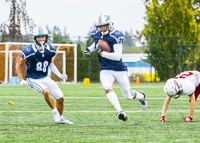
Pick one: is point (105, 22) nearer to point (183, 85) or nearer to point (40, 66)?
point (40, 66)

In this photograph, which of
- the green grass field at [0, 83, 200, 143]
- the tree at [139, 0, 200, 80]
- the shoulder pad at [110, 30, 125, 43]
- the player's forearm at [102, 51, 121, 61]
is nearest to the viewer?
the green grass field at [0, 83, 200, 143]

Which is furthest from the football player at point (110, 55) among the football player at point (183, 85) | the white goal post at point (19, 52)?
the white goal post at point (19, 52)

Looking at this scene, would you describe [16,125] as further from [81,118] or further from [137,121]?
[137,121]

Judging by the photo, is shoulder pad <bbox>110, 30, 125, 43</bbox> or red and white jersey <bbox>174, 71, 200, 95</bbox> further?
shoulder pad <bbox>110, 30, 125, 43</bbox>

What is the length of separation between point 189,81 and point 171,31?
23.7m

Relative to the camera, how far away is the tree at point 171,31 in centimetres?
2933

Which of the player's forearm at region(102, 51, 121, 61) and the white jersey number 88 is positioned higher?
the player's forearm at region(102, 51, 121, 61)

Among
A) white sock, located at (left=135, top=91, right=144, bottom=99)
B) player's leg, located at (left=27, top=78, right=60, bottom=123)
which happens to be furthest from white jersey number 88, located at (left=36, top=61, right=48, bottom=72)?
white sock, located at (left=135, top=91, right=144, bottom=99)

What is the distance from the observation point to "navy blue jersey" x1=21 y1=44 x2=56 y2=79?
23.0 ft

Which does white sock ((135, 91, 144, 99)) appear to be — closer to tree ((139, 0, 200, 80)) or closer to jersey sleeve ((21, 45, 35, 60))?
jersey sleeve ((21, 45, 35, 60))

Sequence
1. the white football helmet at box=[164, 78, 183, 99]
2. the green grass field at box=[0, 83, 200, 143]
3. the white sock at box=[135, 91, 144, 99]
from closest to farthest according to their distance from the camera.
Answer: the green grass field at box=[0, 83, 200, 143] < the white football helmet at box=[164, 78, 183, 99] < the white sock at box=[135, 91, 144, 99]

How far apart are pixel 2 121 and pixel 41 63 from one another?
1.26 m

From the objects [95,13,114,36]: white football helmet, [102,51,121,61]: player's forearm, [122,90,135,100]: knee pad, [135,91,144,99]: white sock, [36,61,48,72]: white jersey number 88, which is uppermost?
[95,13,114,36]: white football helmet

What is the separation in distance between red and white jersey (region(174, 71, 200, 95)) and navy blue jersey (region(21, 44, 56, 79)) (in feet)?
7.65
